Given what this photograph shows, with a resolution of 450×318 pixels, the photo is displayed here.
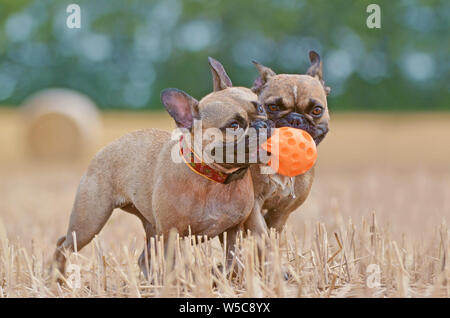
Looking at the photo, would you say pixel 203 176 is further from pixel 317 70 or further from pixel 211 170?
pixel 317 70

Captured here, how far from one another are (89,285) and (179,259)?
0.84 metres

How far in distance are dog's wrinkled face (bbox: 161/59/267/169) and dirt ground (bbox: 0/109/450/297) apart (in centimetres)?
84

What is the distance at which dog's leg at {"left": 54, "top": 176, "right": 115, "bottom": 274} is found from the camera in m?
5.00

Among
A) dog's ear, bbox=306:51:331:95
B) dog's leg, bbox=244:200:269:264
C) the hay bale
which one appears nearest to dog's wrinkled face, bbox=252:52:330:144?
dog's ear, bbox=306:51:331:95

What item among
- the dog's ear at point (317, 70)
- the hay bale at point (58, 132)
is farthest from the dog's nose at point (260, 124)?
the hay bale at point (58, 132)

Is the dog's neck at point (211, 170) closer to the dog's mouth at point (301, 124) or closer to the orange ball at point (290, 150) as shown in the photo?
the orange ball at point (290, 150)

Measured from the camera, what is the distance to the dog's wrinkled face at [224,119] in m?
4.19

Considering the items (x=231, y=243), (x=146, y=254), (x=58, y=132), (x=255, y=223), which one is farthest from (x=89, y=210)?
(x=58, y=132)

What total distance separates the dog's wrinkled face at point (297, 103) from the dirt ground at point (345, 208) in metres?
0.74

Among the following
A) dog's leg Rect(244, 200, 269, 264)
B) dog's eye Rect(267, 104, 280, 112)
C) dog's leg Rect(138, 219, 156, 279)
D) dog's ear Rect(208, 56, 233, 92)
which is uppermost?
dog's ear Rect(208, 56, 233, 92)

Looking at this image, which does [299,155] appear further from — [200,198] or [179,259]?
[179,259]

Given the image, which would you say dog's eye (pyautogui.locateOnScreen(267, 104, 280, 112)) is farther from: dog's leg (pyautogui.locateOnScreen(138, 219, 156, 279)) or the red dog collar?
dog's leg (pyautogui.locateOnScreen(138, 219, 156, 279))

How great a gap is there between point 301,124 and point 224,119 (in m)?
0.66
